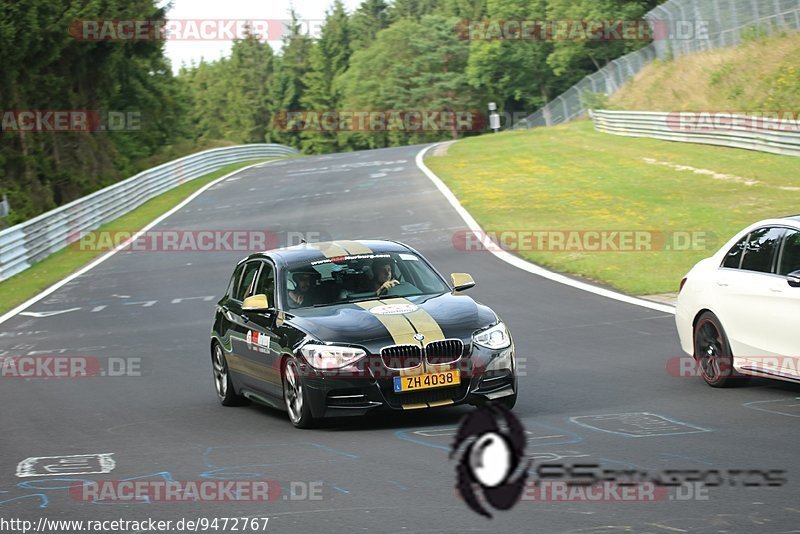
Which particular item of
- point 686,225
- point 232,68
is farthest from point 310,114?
point 686,225

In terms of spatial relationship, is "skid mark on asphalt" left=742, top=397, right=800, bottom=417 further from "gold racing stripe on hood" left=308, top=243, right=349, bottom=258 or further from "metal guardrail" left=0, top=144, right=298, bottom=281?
"metal guardrail" left=0, top=144, right=298, bottom=281

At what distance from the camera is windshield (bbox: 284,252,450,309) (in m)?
11.1

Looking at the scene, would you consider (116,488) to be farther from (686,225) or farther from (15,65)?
(15,65)

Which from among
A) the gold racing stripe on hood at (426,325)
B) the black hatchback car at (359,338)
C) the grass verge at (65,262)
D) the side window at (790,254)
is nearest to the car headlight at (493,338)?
the black hatchback car at (359,338)

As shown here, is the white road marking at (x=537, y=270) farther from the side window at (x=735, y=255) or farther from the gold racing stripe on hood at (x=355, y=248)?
the gold racing stripe on hood at (x=355, y=248)

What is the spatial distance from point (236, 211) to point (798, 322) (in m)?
28.1

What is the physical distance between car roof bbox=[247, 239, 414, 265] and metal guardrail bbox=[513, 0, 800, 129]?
38424 millimetres

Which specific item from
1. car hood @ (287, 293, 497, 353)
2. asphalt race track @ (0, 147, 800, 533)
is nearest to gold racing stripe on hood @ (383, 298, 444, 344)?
car hood @ (287, 293, 497, 353)

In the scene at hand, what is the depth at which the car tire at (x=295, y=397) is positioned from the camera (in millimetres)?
10156

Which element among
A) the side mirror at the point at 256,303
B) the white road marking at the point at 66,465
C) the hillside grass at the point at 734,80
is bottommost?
the white road marking at the point at 66,465

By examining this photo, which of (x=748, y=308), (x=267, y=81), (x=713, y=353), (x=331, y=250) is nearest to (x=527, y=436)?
(x=748, y=308)

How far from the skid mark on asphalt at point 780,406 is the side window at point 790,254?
1.05 metres

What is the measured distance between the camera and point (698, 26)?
55.3 m

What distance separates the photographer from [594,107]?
65750 mm
